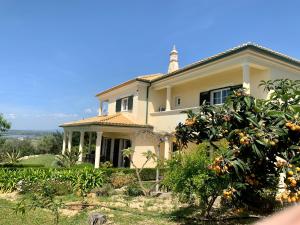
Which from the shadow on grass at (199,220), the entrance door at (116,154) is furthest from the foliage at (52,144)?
the shadow on grass at (199,220)

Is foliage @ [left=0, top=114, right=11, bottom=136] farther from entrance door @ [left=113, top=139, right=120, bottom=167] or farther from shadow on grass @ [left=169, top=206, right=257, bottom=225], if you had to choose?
shadow on grass @ [left=169, top=206, right=257, bottom=225]

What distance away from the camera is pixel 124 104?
1097 inches

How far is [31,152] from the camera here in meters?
A: 43.2

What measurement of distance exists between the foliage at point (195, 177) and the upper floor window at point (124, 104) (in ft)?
54.2

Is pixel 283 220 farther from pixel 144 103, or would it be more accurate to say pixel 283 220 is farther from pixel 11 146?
pixel 11 146

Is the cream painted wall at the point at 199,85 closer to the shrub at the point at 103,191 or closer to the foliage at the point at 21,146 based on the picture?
the shrub at the point at 103,191

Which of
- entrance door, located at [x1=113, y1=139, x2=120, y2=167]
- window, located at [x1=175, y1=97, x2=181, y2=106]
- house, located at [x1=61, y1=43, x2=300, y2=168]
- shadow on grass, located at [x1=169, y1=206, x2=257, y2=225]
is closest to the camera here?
shadow on grass, located at [x1=169, y1=206, x2=257, y2=225]

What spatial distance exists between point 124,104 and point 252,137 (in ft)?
74.9

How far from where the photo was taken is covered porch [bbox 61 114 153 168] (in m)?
22.8

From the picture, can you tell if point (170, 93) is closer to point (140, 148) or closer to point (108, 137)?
point (140, 148)

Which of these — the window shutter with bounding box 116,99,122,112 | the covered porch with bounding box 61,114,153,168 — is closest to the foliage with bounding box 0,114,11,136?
the covered porch with bounding box 61,114,153,168

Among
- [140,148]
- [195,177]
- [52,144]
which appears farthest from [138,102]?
[52,144]

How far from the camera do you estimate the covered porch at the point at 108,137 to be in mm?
22781

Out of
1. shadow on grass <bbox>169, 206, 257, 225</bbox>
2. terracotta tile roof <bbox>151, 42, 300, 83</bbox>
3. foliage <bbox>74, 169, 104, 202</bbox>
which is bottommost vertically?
shadow on grass <bbox>169, 206, 257, 225</bbox>
